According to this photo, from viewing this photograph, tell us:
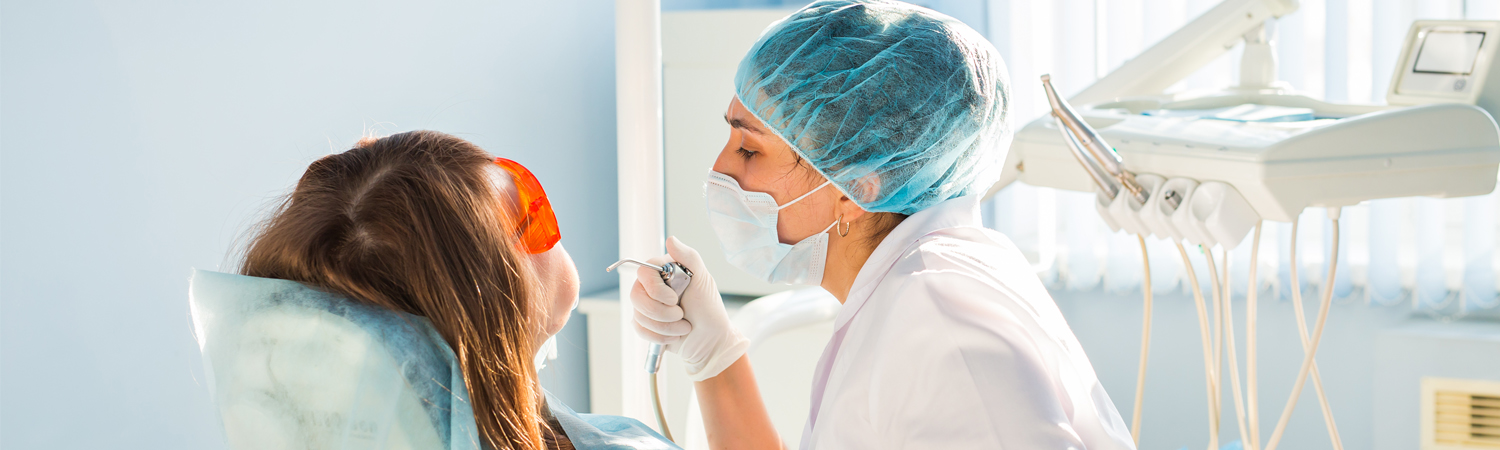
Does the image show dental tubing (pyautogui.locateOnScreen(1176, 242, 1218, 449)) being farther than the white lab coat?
Yes

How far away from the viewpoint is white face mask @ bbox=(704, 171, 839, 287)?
42.5 inches

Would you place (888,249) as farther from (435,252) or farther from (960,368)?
(435,252)

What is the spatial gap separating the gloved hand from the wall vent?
4.88ft

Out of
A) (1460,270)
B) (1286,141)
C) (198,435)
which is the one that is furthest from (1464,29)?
(198,435)

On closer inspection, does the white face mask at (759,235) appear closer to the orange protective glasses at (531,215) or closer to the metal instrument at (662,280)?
the metal instrument at (662,280)

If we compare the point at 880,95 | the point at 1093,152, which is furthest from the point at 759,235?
the point at 1093,152

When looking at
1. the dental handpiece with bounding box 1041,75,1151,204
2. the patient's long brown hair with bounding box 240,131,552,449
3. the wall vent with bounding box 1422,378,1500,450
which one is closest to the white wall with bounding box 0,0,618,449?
the patient's long brown hair with bounding box 240,131,552,449

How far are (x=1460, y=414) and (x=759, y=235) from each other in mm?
1604

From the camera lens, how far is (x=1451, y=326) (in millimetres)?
2018

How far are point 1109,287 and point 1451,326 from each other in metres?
0.71

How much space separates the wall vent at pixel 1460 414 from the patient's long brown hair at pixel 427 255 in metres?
1.84

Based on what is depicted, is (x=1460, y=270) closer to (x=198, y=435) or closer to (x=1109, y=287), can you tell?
(x=1109, y=287)

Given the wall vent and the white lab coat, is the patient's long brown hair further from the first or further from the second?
the wall vent

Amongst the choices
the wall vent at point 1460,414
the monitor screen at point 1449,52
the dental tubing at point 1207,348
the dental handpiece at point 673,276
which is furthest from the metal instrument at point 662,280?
the wall vent at point 1460,414
